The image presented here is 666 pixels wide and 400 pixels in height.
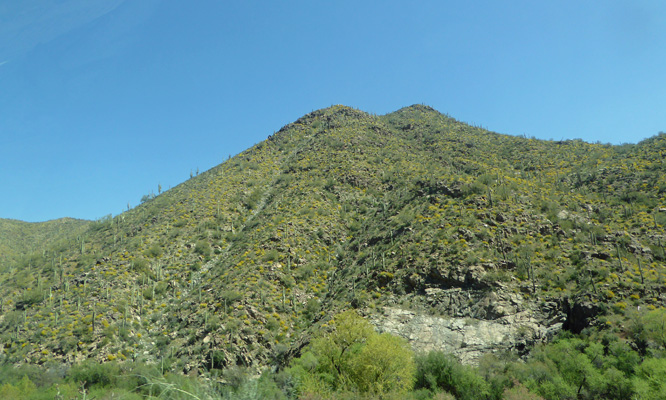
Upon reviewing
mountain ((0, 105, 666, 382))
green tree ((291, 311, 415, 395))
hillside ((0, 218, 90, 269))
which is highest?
hillside ((0, 218, 90, 269))

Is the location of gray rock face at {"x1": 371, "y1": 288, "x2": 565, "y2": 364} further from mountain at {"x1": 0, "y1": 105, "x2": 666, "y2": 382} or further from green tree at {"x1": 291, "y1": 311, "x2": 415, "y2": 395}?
green tree at {"x1": 291, "y1": 311, "x2": 415, "y2": 395}

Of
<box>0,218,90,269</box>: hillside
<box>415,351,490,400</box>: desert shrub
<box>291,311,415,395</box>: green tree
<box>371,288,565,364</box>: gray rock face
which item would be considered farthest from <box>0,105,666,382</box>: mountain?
<box>291,311,415,395</box>: green tree

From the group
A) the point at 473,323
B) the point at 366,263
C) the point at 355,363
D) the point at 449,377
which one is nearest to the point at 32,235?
the point at 366,263

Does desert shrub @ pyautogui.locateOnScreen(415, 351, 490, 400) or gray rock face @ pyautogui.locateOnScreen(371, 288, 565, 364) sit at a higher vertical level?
gray rock face @ pyautogui.locateOnScreen(371, 288, 565, 364)

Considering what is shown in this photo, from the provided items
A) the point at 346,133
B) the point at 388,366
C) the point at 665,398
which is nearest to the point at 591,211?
the point at 665,398

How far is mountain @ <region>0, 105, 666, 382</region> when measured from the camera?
26.3 meters

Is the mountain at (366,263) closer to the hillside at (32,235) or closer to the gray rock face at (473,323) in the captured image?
the gray rock face at (473,323)

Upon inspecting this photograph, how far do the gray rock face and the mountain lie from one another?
0.34ft

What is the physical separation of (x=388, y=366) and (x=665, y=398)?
13.4 metres

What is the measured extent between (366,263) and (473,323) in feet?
37.7

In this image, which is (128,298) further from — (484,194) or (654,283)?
(654,283)

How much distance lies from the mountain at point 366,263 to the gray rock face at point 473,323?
4.1 inches

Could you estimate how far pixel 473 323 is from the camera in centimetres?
2622

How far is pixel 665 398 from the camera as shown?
1686cm
